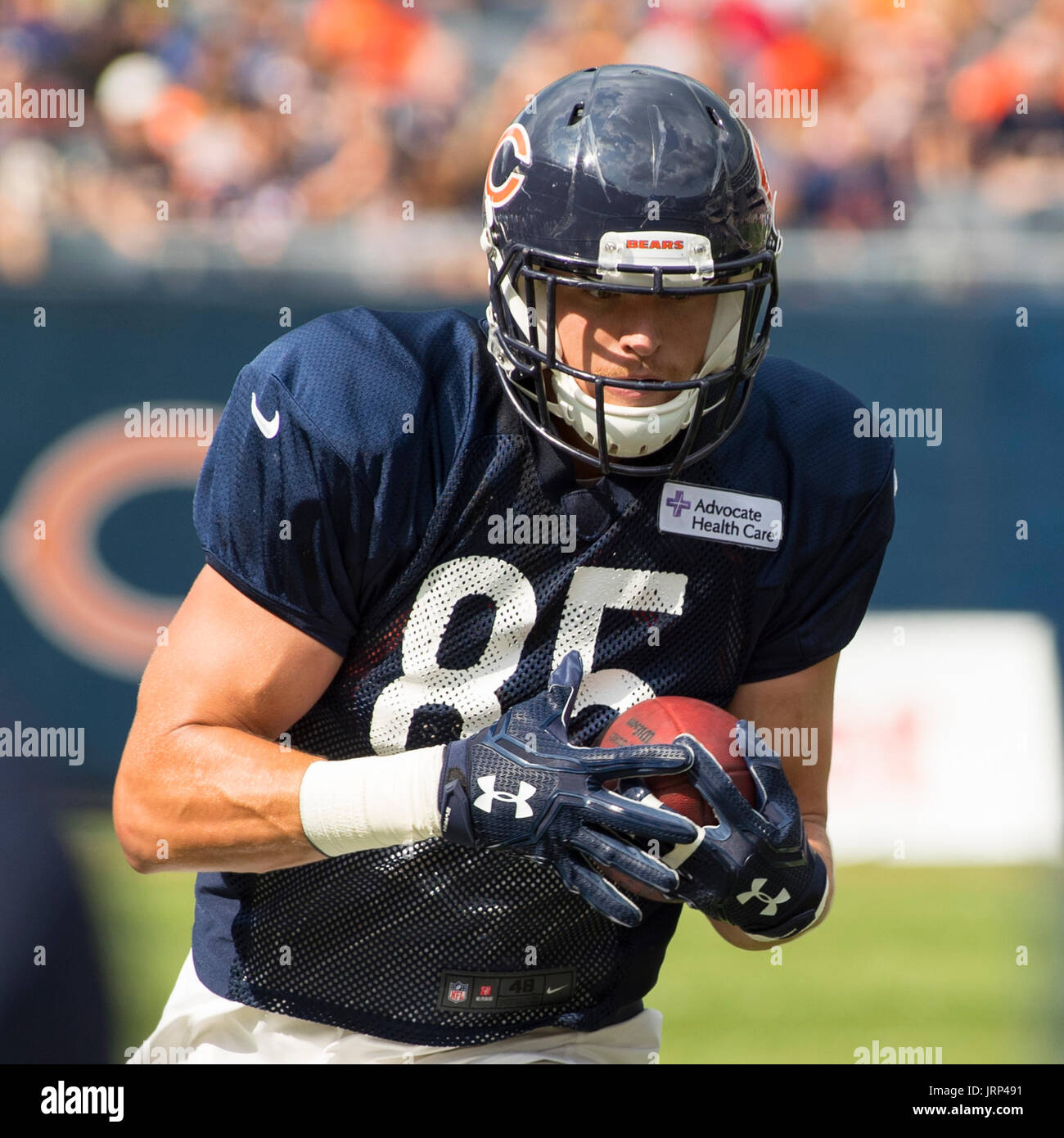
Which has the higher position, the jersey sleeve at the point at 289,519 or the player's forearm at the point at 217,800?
the jersey sleeve at the point at 289,519

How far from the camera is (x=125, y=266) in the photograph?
5188mm

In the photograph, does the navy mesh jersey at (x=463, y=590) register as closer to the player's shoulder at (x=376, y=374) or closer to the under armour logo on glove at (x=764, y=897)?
the player's shoulder at (x=376, y=374)

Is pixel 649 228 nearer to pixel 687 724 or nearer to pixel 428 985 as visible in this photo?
pixel 687 724

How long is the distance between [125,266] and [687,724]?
3839 millimetres

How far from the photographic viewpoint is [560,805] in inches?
70.2

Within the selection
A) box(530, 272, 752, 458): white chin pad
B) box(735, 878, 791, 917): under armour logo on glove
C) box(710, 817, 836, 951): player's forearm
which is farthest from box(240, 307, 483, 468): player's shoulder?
box(710, 817, 836, 951): player's forearm

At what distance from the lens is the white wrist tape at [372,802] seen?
1865mm

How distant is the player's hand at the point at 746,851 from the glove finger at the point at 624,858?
0.07 m

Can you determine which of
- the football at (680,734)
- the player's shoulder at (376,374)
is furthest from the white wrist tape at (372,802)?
the player's shoulder at (376,374)

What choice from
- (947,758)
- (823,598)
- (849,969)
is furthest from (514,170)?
(947,758)

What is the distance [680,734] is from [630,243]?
635 millimetres

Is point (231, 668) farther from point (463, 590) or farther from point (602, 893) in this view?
point (602, 893)

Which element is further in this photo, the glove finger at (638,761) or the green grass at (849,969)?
the green grass at (849,969)

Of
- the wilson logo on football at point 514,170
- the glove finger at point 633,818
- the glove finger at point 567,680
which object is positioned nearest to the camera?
the glove finger at point 633,818
